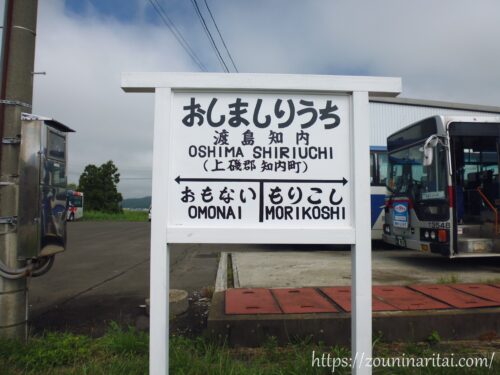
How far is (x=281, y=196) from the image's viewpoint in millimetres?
2791

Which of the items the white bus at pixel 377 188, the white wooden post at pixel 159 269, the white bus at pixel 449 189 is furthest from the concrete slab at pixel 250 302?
the white bus at pixel 377 188

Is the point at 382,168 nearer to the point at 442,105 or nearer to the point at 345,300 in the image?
the point at 442,105

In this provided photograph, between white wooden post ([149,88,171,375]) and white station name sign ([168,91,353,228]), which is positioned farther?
white station name sign ([168,91,353,228])

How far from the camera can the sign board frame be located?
2.68 meters

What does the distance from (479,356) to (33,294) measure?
6094 millimetres

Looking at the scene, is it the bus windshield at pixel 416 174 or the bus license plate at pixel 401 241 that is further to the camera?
the bus license plate at pixel 401 241

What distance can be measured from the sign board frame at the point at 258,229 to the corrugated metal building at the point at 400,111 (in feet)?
39.2

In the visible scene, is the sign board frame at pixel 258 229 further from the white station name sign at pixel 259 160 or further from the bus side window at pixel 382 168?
the bus side window at pixel 382 168

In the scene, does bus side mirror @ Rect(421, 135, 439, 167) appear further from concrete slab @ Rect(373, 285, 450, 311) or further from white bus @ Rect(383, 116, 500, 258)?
concrete slab @ Rect(373, 285, 450, 311)

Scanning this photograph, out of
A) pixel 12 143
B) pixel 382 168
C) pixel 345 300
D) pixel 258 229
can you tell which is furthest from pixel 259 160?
pixel 382 168

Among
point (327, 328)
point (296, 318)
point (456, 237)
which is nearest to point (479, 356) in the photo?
point (327, 328)

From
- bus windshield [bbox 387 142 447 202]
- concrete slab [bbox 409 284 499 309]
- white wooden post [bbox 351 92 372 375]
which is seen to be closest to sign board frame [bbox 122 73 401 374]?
white wooden post [bbox 351 92 372 375]

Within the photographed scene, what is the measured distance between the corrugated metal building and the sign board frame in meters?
12.0

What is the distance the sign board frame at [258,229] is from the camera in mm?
2682
